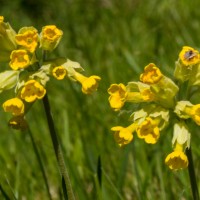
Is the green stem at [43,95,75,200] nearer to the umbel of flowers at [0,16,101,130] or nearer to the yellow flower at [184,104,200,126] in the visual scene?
the umbel of flowers at [0,16,101,130]

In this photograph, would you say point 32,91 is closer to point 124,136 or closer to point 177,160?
point 124,136

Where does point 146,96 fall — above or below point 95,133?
above

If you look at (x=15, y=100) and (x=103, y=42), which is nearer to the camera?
(x=15, y=100)

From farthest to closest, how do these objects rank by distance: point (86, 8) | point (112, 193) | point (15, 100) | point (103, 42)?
point (86, 8) < point (103, 42) < point (112, 193) < point (15, 100)

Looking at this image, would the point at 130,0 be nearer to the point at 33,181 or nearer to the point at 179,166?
the point at 33,181

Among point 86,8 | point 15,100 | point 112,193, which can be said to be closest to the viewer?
point 15,100

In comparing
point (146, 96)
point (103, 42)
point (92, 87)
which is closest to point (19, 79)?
point (92, 87)

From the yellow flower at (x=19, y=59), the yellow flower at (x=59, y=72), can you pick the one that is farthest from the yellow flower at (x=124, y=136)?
the yellow flower at (x=19, y=59)

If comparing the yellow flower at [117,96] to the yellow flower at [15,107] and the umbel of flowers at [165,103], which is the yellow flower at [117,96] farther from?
the yellow flower at [15,107]
